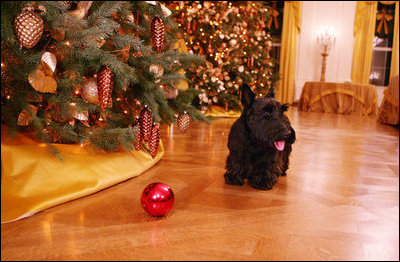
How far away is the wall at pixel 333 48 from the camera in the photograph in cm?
805

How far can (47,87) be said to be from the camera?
4.25 ft

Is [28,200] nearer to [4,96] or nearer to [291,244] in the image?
[4,96]

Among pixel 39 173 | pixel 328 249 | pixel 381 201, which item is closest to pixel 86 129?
pixel 39 173

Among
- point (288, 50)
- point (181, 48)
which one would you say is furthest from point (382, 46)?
point (181, 48)

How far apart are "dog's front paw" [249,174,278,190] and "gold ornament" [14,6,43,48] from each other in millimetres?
1121

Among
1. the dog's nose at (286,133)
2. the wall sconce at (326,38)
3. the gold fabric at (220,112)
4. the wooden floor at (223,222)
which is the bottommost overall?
the gold fabric at (220,112)

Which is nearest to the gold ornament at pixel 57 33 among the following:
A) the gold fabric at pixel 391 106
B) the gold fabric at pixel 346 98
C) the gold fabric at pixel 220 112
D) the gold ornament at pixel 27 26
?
the gold ornament at pixel 27 26

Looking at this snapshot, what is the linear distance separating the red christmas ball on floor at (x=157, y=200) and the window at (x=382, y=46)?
838 centimetres

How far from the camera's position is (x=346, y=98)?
6.54 metres

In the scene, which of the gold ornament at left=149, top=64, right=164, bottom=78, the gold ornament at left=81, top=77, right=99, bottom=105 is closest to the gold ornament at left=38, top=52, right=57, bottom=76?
the gold ornament at left=81, top=77, right=99, bottom=105

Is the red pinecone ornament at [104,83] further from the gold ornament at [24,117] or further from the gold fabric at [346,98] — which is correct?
the gold fabric at [346,98]

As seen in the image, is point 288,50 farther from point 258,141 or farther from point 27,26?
point 27,26

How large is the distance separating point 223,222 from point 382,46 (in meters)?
8.54

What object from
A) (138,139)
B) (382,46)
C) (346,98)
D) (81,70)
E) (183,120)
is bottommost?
(346,98)
